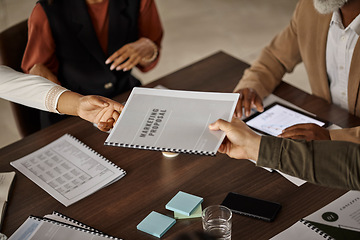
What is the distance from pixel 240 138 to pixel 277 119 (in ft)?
1.59

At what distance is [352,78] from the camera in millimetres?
1922

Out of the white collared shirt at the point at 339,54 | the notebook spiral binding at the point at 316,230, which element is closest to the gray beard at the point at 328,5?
the white collared shirt at the point at 339,54

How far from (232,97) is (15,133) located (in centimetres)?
228

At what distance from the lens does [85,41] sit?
225 cm

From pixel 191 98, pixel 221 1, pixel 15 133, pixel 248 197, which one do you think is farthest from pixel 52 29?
pixel 221 1

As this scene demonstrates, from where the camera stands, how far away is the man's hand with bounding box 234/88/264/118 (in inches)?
73.5

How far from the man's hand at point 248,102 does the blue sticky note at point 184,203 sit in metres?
0.48

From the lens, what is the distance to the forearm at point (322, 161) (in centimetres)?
124

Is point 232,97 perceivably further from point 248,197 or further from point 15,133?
point 15,133

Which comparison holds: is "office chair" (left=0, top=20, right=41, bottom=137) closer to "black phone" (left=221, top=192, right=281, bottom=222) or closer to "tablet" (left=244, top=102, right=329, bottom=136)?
"tablet" (left=244, top=102, right=329, bottom=136)

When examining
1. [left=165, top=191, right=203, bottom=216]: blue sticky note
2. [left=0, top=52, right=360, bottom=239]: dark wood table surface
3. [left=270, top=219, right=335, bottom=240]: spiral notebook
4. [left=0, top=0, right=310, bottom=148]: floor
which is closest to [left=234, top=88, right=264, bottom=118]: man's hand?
[left=0, top=52, right=360, bottom=239]: dark wood table surface

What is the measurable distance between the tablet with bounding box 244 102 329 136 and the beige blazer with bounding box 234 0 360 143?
0.12 m

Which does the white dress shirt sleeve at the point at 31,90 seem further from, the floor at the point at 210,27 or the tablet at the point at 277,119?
the floor at the point at 210,27

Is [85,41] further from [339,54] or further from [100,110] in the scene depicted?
[339,54]
